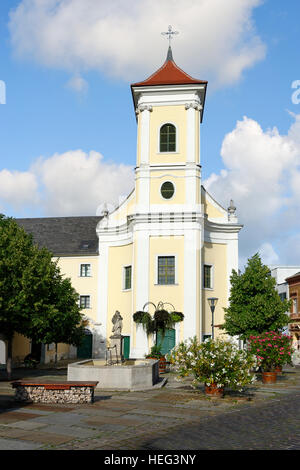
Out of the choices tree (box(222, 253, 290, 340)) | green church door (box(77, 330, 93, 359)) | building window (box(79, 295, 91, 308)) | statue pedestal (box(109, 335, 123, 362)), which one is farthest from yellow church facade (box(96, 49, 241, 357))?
statue pedestal (box(109, 335, 123, 362))

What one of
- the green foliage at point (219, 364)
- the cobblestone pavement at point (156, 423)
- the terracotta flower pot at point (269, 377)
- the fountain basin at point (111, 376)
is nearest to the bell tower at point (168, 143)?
the terracotta flower pot at point (269, 377)

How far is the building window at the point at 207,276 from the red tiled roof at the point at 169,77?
13.2 m

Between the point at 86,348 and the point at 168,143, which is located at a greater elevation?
the point at 168,143

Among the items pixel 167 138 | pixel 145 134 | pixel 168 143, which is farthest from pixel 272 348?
pixel 145 134

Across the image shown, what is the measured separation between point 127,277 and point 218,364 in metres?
21.4

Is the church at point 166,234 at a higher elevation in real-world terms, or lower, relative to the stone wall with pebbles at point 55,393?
higher

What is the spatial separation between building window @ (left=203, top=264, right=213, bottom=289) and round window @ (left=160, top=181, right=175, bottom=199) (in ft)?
18.7

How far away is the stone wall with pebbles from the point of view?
15.0m

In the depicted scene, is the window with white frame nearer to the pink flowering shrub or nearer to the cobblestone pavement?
the pink flowering shrub

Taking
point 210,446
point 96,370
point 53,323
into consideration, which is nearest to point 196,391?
point 96,370

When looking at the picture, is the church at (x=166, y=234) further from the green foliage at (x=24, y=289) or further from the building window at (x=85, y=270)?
the green foliage at (x=24, y=289)

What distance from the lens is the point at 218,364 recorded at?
50.4 feet

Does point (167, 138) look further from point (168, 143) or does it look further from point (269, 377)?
point (269, 377)

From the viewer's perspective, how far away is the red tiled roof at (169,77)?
113ft
